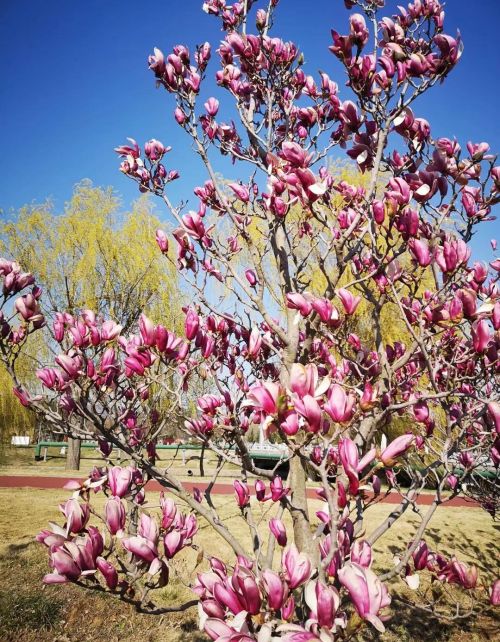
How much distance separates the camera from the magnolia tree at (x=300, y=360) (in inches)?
46.4

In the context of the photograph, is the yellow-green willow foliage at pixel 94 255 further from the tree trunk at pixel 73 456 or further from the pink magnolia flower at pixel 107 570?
the pink magnolia flower at pixel 107 570

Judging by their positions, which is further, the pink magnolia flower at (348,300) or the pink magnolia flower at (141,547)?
the pink magnolia flower at (348,300)

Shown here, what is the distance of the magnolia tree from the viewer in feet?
3.87

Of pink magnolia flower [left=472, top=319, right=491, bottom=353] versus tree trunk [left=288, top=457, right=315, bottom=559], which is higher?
pink magnolia flower [left=472, top=319, right=491, bottom=353]

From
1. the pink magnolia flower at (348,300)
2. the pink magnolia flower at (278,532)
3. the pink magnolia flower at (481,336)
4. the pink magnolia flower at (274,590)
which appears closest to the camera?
the pink magnolia flower at (274,590)

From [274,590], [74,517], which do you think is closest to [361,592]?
[274,590]

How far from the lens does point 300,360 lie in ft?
7.64

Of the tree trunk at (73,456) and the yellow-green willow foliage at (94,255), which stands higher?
the yellow-green willow foliage at (94,255)

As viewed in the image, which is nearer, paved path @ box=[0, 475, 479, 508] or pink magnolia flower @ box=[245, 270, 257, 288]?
pink magnolia flower @ box=[245, 270, 257, 288]

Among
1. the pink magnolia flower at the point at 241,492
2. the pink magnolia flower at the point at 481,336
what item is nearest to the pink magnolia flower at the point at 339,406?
the pink magnolia flower at the point at 481,336

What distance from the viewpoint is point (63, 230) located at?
10.8 m

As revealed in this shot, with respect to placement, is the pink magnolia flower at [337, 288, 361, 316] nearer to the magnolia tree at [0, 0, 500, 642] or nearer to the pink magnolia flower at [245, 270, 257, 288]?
the magnolia tree at [0, 0, 500, 642]

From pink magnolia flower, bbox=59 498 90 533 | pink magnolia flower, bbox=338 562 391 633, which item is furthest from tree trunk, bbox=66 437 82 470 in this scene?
pink magnolia flower, bbox=338 562 391 633

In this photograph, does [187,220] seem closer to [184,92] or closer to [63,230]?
[184,92]
